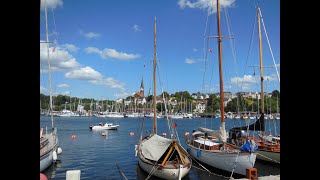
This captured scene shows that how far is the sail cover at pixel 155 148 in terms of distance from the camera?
22.7 m

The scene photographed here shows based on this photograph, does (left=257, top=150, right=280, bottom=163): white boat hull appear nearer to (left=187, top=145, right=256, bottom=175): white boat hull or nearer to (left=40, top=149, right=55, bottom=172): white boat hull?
(left=187, top=145, right=256, bottom=175): white boat hull

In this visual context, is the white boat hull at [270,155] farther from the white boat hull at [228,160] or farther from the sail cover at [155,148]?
the sail cover at [155,148]

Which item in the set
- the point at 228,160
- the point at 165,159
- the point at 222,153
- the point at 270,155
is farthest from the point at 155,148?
the point at 270,155

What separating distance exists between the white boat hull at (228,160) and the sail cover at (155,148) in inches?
196

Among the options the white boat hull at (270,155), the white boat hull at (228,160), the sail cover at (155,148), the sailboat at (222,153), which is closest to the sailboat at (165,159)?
the sail cover at (155,148)

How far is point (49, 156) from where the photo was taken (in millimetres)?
29656

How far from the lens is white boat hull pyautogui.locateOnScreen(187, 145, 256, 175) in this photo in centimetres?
2328

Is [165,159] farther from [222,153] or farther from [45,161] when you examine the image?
[45,161]

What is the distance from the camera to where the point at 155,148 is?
927 inches

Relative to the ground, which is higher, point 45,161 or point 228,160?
point 228,160

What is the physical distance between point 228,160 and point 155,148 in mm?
5815
